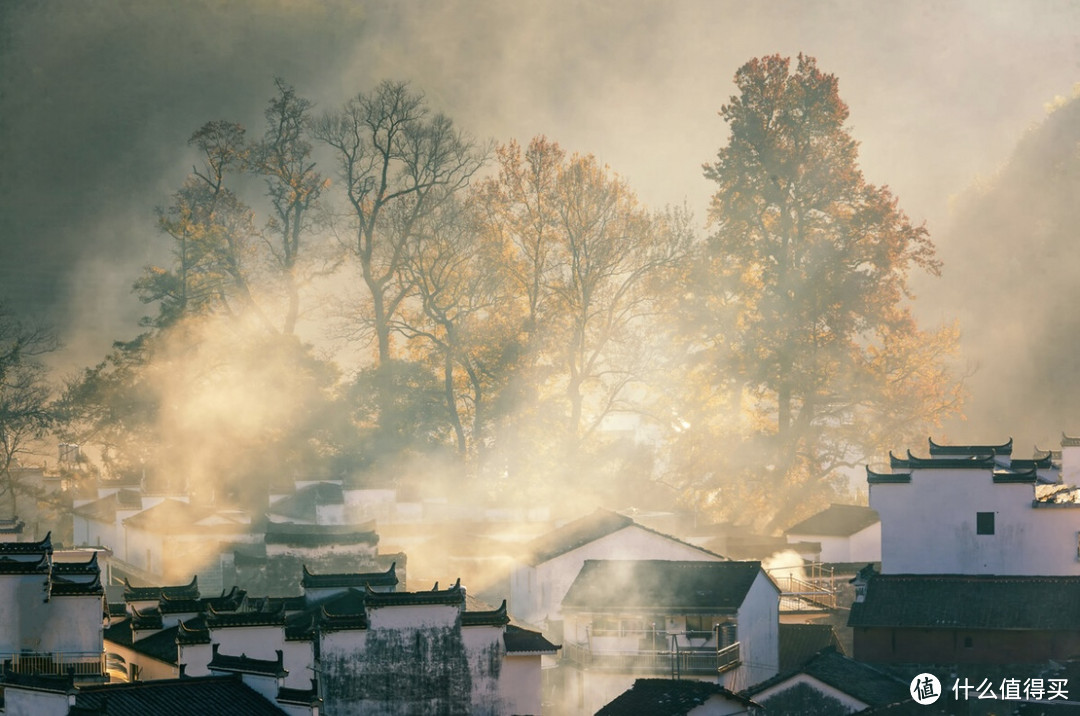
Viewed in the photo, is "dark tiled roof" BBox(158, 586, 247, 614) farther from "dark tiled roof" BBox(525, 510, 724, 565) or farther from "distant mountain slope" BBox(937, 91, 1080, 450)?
"distant mountain slope" BBox(937, 91, 1080, 450)

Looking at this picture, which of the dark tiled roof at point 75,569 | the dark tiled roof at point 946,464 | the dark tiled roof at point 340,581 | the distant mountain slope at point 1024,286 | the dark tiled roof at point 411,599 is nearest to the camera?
the dark tiled roof at point 411,599

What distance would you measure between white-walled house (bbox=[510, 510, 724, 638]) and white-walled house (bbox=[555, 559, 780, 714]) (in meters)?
3.34

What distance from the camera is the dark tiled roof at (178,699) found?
1195 inches

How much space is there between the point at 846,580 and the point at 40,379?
3627 cm

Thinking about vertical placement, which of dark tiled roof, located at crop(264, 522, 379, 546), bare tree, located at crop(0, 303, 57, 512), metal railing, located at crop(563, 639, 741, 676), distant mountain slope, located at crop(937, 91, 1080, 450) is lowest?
metal railing, located at crop(563, 639, 741, 676)

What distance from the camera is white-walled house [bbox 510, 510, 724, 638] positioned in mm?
51844

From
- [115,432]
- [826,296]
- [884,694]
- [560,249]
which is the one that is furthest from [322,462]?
→ [884,694]

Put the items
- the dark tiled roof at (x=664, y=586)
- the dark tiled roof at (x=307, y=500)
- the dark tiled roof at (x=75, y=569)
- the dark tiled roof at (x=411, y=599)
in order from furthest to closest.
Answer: the dark tiled roof at (x=307, y=500) < the dark tiled roof at (x=664, y=586) < the dark tiled roof at (x=75, y=569) < the dark tiled roof at (x=411, y=599)

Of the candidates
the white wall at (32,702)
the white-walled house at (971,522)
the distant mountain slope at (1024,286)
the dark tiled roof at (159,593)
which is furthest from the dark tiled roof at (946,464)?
the distant mountain slope at (1024,286)

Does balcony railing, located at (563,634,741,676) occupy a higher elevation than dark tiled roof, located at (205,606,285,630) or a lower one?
lower

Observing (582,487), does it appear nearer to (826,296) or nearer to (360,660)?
(826,296)

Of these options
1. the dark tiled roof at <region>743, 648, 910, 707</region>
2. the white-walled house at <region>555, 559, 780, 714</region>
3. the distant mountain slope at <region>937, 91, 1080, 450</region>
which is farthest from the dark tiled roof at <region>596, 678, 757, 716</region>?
the distant mountain slope at <region>937, 91, 1080, 450</region>

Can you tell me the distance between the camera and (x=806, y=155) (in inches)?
2677

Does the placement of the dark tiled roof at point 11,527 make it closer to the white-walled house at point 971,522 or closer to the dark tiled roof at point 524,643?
the dark tiled roof at point 524,643
